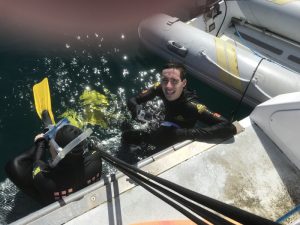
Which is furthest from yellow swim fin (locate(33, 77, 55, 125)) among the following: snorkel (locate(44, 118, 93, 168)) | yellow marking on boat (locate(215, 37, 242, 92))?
yellow marking on boat (locate(215, 37, 242, 92))

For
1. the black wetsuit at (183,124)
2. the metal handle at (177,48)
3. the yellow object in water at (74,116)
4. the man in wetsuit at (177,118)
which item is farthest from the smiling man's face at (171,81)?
the metal handle at (177,48)

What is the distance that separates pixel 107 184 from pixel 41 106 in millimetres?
1200

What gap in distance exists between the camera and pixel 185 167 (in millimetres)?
3254

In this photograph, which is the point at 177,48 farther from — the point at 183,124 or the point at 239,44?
the point at 183,124

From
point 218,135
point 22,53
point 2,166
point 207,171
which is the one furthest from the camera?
point 22,53

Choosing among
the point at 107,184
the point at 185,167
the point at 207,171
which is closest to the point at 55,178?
the point at 107,184

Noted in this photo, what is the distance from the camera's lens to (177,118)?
411 centimetres

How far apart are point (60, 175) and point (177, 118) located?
1611 millimetres

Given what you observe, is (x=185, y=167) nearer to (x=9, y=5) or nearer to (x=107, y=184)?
(x=107, y=184)

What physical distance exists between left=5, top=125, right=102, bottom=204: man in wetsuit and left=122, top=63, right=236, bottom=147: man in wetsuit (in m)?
0.99

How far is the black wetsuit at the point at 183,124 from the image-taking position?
11.7ft

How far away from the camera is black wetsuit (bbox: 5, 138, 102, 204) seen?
3076 mm

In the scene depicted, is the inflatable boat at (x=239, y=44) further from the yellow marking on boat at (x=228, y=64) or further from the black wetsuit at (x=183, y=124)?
the black wetsuit at (x=183, y=124)

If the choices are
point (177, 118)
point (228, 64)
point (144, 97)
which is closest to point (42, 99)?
point (144, 97)
